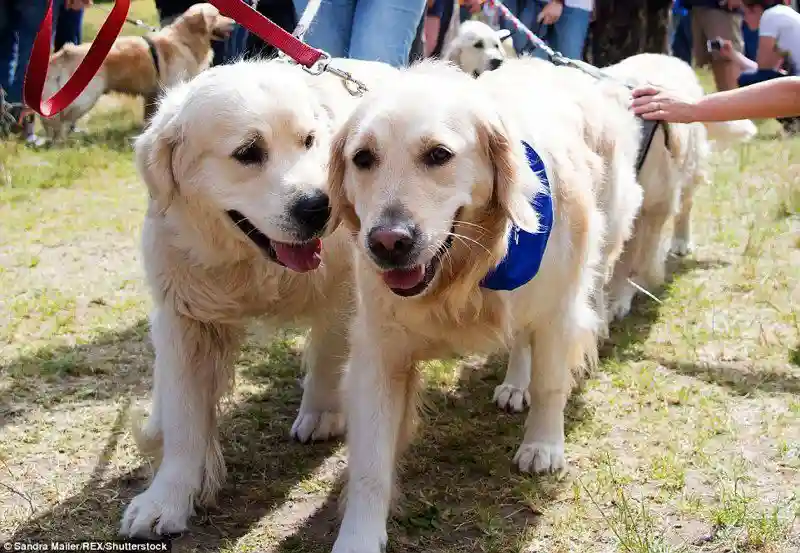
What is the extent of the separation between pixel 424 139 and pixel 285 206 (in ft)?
1.74

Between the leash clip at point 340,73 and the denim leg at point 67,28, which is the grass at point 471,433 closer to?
the leash clip at point 340,73

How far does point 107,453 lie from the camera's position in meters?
3.11

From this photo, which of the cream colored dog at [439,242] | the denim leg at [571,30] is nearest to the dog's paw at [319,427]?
the cream colored dog at [439,242]

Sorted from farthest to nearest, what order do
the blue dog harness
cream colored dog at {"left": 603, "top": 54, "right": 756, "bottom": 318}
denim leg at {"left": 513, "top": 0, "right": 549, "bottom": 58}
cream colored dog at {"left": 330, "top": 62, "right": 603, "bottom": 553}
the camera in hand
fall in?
the camera in hand, denim leg at {"left": 513, "top": 0, "right": 549, "bottom": 58}, cream colored dog at {"left": 603, "top": 54, "right": 756, "bottom": 318}, the blue dog harness, cream colored dog at {"left": 330, "top": 62, "right": 603, "bottom": 553}

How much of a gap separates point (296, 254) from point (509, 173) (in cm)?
71

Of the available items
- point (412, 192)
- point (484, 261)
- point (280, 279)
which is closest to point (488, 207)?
point (484, 261)

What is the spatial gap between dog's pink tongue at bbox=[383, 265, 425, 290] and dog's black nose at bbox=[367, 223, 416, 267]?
0.12 meters

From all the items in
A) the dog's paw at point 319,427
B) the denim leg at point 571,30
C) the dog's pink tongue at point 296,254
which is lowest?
the dog's paw at point 319,427

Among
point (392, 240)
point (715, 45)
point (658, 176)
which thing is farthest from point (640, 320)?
point (715, 45)

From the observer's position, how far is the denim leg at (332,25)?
13.6 feet

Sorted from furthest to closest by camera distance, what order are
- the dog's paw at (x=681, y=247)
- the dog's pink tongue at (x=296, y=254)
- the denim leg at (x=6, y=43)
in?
the denim leg at (x=6, y=43) → the dog's paw at (x=681, y=247) → the dog's pink tongue at (x=296, y=254)

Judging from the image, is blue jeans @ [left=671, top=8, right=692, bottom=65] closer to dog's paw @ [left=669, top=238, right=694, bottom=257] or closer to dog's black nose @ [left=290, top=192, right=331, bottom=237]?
dog's paw @ [left=669, top=238, right=694, bottom=257]

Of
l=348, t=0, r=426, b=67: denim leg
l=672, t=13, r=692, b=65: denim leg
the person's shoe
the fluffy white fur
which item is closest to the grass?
l=348, t=0, r=426, b=67: denim leg

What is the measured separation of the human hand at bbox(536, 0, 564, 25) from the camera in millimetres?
6727
